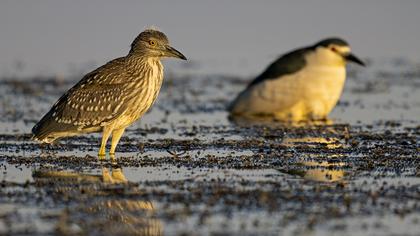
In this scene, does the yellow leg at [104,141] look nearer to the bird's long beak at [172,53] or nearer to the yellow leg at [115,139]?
the yellow leg at [115,139]

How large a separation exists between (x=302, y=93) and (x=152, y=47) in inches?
175

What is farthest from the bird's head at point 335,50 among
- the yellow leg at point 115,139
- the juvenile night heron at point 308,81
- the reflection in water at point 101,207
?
the reflection in water at point 101,207

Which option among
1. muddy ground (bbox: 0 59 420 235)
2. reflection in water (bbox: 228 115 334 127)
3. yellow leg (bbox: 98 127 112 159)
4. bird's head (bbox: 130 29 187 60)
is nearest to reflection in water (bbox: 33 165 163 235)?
muddy ground (bbox: 0 59 420 235)

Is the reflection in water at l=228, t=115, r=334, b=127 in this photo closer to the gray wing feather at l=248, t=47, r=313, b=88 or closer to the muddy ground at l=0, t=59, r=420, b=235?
the muddy ground at l=0, t=59, r=420, b=235

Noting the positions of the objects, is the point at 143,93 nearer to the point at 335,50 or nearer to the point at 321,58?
the point at 321,58

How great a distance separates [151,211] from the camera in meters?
8.49

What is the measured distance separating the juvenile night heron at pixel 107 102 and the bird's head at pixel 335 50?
4655 millimetres

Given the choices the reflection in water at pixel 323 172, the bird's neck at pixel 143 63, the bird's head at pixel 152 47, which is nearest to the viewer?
the reflection in water at pixel 323 172

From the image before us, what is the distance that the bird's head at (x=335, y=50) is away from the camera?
16.1 m

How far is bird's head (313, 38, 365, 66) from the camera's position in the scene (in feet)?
53.0

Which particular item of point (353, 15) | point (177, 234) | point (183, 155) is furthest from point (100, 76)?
point (353, 15)

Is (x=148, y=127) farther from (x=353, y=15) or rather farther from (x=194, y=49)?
(x=353, y=15)

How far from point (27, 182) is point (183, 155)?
251 centimetres

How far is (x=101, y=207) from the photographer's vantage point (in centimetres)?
871
